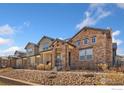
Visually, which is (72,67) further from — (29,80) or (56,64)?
(29,80)

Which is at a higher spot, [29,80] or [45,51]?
[45,51]

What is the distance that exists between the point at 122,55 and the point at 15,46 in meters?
1.86

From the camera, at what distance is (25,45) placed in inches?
220

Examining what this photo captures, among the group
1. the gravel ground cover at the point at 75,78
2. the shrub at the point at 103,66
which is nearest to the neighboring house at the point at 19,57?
the gravel ground cover at the point at 75,78

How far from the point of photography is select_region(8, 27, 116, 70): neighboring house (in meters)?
5.49

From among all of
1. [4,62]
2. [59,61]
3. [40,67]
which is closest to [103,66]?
[59,61]

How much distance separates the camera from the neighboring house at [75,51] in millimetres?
5488

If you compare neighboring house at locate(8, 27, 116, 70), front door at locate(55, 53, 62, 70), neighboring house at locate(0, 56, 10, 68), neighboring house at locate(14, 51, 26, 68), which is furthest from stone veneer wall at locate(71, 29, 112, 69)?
neighboring house at locate(0, 56, 10, 68)

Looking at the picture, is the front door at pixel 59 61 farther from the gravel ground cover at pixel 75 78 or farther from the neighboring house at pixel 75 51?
the gravel ground cover at pixel 75 78

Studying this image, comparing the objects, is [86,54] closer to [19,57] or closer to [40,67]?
[40,67]

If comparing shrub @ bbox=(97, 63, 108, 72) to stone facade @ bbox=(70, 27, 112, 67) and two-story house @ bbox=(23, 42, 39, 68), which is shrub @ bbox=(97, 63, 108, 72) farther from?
two-story house @ bbox=(23, 42, 39, 68)

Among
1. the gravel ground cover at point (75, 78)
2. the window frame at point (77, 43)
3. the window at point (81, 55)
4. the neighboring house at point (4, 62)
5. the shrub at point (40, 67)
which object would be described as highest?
the window frame at point (77, 43)
